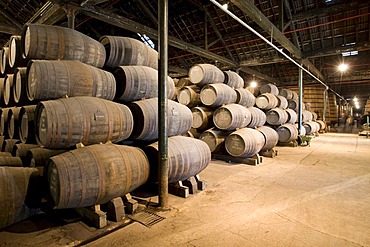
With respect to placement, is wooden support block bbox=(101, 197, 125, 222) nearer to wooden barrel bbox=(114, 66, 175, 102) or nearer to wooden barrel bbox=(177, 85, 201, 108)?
wooden barrel bbox=(114, 66, 175, 102)

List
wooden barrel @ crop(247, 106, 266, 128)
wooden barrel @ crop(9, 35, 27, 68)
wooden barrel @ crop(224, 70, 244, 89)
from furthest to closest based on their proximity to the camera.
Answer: wooden barrel @ crop(224, 70, 244, 89)
wooden barrel @ crop(247, 106, 266, 128)
wooden barrel @ crop(9, 35, 27, 68)

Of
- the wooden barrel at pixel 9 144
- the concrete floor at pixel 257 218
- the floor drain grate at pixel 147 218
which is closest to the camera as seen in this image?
the concrete floor at pixel 257 218

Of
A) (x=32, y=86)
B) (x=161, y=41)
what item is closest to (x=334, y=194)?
(x=161, y=41)

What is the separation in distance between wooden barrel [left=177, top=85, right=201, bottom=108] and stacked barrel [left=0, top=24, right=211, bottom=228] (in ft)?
8.47

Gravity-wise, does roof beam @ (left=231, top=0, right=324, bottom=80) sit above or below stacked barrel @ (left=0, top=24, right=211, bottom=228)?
above

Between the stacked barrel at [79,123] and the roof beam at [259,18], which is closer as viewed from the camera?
the stacked barrel at [79,123]

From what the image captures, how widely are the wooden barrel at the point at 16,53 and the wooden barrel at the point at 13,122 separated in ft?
2.55

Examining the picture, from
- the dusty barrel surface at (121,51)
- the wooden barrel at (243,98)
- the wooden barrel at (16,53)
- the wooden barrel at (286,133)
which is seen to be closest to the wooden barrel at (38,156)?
the wooden barrel at (16,53)

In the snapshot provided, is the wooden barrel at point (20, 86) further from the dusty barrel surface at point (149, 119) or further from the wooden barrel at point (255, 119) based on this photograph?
the wooden barrel at point (255, 119)

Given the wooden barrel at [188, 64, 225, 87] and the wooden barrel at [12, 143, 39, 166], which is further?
the wooden barrel at [188, 64, 225, 87]

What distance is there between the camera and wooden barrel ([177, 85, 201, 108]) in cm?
673

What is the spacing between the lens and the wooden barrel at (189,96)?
673 cm

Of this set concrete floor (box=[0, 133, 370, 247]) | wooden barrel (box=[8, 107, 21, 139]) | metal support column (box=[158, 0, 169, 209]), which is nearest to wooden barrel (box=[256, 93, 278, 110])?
concrete floor (box=[0, 133, 370, 247])

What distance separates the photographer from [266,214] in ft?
9.55
